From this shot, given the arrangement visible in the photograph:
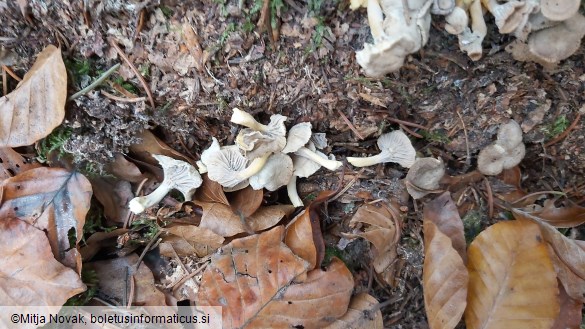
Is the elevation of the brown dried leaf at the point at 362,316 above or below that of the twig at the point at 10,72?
below

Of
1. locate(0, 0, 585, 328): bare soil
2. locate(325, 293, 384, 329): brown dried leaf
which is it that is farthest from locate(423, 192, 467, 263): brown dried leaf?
locate(325, 293, 384, 329): brown dried leaf

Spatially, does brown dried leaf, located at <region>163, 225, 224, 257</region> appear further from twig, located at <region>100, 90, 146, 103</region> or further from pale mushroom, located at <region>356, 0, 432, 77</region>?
pale mushroom, located at <region>356, 0, 432, 77</region>

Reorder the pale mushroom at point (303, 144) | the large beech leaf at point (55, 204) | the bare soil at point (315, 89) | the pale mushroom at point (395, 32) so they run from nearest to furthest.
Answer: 1. the pale mushroom at point (395, 32)
2. the bare soil at point (315, 89)
3. the pale mushroom at point (303, 144)
4. the large beech leaf at point (55, 204)

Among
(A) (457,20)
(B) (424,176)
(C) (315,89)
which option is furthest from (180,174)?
(A) (457,20)

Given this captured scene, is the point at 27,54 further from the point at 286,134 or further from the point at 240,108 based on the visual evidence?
the point at 286,134

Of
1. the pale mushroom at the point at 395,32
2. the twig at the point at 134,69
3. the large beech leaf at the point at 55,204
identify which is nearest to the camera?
the pale mushroom at the point at 395,32

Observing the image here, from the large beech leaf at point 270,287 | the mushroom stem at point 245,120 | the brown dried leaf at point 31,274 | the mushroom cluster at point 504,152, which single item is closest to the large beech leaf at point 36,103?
the brown dried leaf at point 31,274

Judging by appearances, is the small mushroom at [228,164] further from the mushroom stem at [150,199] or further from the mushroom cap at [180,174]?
the mushroom stem at [150,199]

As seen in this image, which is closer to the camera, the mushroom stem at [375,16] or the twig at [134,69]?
the mushroom stem at [375,16]

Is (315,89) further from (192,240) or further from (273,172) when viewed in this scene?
(192,240)
